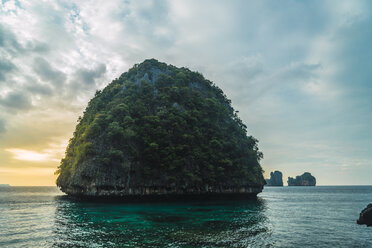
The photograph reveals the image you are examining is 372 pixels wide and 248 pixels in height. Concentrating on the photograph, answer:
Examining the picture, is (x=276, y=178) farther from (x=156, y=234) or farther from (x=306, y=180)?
(x=156, y=234)

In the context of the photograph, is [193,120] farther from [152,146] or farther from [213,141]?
[152,146]

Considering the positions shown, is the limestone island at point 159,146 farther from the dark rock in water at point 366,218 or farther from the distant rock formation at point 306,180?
the distant rock formation at point 306,180

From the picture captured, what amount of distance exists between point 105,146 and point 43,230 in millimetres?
23794

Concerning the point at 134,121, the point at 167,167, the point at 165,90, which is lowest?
the point at 167,167

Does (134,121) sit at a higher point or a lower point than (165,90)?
lower

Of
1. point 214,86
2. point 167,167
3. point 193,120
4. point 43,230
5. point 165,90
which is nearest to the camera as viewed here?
point 43,230

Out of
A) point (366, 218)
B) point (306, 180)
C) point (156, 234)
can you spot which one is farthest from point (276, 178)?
point (156, 234)

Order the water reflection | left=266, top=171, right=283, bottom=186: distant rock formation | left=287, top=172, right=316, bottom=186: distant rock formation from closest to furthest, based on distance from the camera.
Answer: the water reflection → left=287, top=172, right=316, bottom=186: distant rock formation → left=266, top=171, right=283, bottom=186: distant rock formation

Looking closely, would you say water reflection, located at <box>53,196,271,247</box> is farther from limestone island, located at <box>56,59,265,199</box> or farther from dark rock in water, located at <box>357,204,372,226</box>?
limestone island, located at <box>56,59,265,199</box>

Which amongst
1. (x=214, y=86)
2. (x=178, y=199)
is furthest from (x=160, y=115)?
(x=214, y=86)

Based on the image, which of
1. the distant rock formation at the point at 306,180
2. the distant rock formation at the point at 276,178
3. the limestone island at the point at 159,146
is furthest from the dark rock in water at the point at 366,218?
the distant rock formation at the point at 276,178

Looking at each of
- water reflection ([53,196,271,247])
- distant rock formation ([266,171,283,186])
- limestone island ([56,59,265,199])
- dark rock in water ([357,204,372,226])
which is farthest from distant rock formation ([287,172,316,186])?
water reflection ([53,196,271,247])

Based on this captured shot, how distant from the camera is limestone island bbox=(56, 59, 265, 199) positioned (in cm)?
3975

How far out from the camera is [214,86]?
68688 mm
